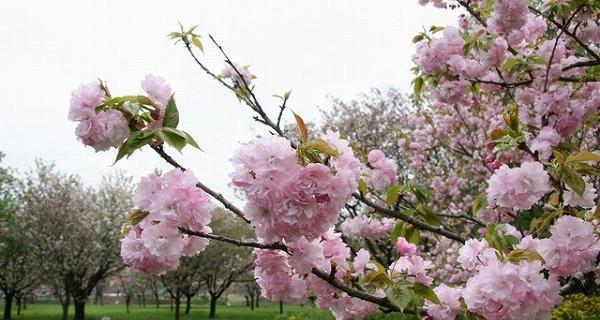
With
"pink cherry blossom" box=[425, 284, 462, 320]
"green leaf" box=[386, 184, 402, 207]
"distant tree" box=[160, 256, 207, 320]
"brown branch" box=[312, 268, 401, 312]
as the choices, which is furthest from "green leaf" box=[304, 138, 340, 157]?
"distant tree" box=[160, 256, 207, 320]

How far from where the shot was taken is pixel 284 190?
1552mm

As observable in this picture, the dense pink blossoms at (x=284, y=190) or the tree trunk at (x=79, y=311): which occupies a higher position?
the dense pink blossoms at (x=284, y=190)

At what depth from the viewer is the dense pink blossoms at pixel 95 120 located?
1772 mm

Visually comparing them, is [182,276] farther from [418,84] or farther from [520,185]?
[520,185]

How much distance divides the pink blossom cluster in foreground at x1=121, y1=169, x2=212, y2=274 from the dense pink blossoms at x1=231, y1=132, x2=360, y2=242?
23cm

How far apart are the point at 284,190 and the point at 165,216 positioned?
427mm

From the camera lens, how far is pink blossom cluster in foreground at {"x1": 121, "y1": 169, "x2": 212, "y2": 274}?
172cm

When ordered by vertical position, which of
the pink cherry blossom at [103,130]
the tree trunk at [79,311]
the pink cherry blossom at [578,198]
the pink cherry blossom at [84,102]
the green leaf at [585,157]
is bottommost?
the tree trunk at [79,311]

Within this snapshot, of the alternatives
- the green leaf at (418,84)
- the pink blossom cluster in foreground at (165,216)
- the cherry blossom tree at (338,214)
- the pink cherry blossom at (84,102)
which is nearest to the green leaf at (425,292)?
the cherry blossom tree at (338,214)

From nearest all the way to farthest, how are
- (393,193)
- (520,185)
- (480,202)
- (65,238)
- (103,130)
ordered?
(103,130) → (520,185) → (393,193) → (480,202) → (65,238)

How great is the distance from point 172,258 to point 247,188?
0.44m

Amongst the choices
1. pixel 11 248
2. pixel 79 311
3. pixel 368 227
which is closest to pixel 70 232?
pixel 79 311

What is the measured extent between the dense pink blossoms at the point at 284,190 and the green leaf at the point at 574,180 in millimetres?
972

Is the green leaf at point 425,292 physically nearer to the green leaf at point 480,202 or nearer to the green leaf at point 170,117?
the green leaf at point 170,117
